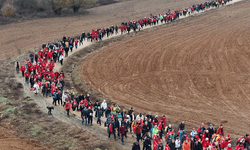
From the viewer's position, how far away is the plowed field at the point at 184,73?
24.8 meters

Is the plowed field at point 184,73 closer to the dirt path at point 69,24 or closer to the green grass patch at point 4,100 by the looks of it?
the green grass patch at point 4,100

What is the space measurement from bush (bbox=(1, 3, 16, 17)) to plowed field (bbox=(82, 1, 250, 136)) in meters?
23.0

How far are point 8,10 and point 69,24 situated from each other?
437 inches

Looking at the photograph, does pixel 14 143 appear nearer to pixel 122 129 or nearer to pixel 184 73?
pixel 122 129

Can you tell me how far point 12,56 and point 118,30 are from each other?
15.9 meters

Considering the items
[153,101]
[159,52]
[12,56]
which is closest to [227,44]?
[159,52]

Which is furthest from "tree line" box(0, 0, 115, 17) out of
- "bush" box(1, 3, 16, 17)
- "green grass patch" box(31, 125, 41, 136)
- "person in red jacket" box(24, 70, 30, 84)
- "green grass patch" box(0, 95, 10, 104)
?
"green grass patch" box(31, 125, 41, 136)

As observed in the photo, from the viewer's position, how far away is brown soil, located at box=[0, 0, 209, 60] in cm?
4362

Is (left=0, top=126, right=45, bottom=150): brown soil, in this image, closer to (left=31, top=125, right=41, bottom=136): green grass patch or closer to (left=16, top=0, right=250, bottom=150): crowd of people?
(left=31, top=125, right=41, bottom=136): green grass patch

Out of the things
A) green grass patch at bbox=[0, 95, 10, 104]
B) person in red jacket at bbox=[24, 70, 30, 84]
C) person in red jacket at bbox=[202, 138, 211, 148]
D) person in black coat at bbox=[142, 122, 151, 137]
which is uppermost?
person in red jacket at bbox=[24, 70, 30, 84]

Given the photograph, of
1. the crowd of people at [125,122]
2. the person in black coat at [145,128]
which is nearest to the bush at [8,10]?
the crowd of people at [125,122]

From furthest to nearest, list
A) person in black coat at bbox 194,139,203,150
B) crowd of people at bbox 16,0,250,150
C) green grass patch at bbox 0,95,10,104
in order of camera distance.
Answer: green grass patch at bbox 0,95,10,104 < crowd of people at bbox 16,0,250,150 < person in black coat at bbox 194,139,203,150

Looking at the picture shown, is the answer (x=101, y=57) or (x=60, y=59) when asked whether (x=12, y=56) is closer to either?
(x=60, y=59)

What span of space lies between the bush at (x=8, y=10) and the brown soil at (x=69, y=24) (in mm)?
3037
